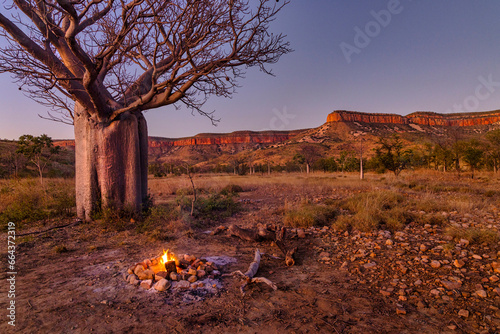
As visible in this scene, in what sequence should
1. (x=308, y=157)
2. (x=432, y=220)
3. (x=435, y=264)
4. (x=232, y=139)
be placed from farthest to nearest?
(x=232, y=139) → (x=308, y=157) → (x=432, y=220) → (x=435, y=264)

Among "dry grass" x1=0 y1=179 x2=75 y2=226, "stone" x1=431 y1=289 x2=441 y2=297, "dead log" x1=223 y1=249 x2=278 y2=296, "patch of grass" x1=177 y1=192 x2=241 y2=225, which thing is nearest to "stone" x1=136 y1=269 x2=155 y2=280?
"dead log" x1=223 y1=249 x2=278 y2=296

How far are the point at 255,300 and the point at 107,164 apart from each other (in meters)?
5.06

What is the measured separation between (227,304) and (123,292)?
1246 mm

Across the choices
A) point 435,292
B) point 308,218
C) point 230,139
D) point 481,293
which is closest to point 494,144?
point 308,218

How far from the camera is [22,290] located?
284cm

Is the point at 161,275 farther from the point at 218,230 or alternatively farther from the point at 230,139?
the point at 230,139

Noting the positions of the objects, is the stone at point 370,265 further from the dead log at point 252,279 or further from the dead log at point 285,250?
the dead log at point 252,279

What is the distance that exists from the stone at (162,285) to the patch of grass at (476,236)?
15.1ft

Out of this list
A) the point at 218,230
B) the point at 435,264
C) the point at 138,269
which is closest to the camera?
the point at 138,269

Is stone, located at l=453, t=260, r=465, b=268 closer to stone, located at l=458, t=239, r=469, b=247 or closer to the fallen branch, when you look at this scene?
stone, located at l=458, t=239, r=469, b=247

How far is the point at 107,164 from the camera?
19.2 feet

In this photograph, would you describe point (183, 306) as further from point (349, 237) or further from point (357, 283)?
point (349, 237)

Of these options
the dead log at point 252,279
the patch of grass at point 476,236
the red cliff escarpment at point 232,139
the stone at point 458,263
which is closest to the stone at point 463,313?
the stone at point 458,263

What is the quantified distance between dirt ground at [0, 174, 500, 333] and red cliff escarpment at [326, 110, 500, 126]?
7840 cm
